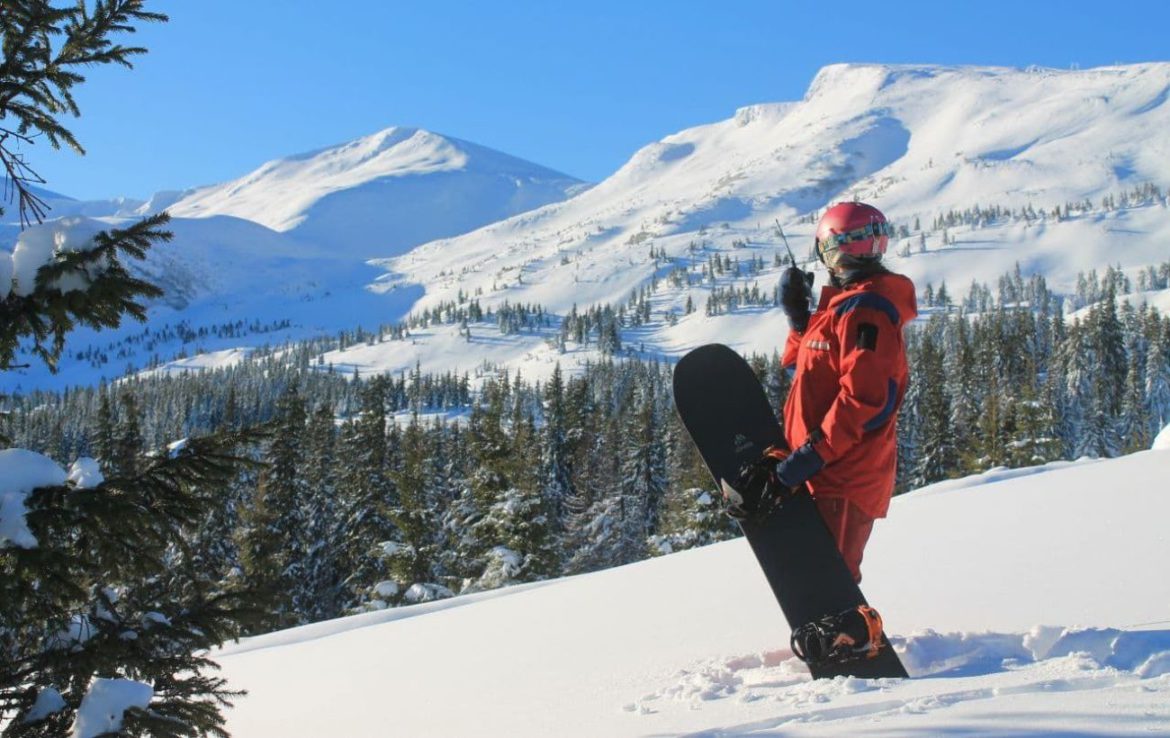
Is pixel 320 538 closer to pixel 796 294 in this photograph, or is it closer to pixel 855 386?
pixel 796 294

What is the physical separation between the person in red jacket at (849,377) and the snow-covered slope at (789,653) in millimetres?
794

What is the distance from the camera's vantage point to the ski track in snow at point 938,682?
2.77 m

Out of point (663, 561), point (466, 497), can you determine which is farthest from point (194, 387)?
point (663, 561)

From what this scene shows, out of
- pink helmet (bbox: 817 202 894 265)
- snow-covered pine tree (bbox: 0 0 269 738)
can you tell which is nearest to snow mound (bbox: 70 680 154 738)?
snow-covered pine tree (bbox: 0 0 269 738)

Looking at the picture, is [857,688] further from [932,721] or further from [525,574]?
[525,574]

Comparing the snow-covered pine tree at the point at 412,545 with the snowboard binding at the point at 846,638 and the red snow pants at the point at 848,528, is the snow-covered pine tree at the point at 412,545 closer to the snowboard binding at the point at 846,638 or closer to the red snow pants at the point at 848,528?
the red snow pants at the point at 848,528

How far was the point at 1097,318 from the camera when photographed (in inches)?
2665

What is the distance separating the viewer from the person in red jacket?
407 cm

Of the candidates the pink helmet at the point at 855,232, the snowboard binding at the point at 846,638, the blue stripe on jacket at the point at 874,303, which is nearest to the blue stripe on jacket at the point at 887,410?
the blue stripe on jacket at the point at 874,303

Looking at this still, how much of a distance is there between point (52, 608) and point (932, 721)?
3.10 m

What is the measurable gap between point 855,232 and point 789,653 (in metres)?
2.21

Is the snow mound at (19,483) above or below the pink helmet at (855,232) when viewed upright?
below

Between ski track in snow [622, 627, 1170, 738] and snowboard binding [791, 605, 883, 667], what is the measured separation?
0.13 meters

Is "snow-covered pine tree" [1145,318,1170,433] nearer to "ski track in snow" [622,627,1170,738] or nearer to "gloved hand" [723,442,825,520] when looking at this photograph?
"ski track in snow" [622,627,1170,738]
